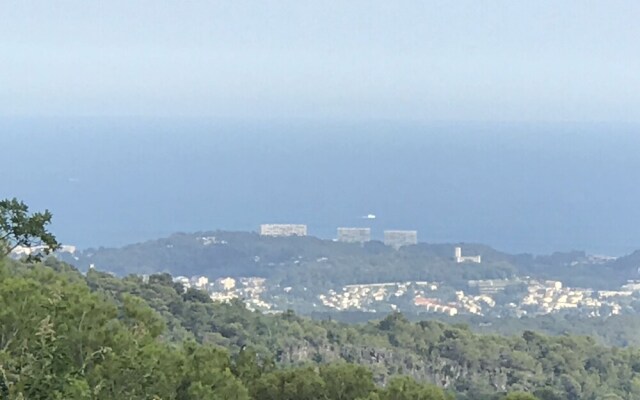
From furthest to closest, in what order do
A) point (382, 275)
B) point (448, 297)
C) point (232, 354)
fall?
point (382, 275) < point (448, 297) < point (232, 354)

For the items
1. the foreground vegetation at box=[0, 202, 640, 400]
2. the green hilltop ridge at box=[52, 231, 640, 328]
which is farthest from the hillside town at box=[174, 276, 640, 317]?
the foreground vegetation at box=[0, 202, 640, 400]

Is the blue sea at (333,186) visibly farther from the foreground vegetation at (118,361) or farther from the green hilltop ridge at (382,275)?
the foreground vegetation at (118,361)

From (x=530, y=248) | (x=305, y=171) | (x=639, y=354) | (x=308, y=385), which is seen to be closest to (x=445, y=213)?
(x=530, y=248)

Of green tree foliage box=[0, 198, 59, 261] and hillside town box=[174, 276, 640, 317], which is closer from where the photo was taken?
green tree foliage box=[0, 198, 59, 261]

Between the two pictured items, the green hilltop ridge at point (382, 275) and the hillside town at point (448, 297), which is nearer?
the hillside town at point (448, 297)

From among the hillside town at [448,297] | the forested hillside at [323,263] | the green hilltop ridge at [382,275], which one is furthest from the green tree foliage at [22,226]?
the forested hillside at [323,263]

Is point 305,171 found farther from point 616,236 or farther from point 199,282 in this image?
point 199,282

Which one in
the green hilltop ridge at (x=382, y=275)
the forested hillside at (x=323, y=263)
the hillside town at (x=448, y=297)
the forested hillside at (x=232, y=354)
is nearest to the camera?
the forested hillside at (x=232, y=354)

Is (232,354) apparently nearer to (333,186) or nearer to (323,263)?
(323,263)

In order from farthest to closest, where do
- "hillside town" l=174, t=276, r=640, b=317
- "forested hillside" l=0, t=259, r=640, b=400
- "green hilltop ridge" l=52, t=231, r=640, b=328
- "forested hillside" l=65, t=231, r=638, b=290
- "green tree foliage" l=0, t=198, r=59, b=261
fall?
1. "forested hillside" l=65, t=231, r=638, b=290
2. "green hilltop ridge" l=52, t=231, r=640, b=328
3. "hillside town" l=174, t=276, r=640, b=317
4. "green tree foliage" l=0, t=198, r=59, b=261
5. "forested hillside" l=0, t=259, r=640, b=400

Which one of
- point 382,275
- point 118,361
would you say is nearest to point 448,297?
point 382,275

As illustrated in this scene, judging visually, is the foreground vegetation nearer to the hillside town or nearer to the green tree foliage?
the green tree foliage
